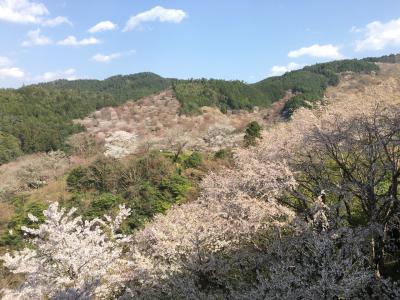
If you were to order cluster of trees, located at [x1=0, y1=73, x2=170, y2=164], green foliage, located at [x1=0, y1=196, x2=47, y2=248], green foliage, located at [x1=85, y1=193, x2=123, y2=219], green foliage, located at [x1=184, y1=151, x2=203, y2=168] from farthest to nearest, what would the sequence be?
1. cluster of trees, located at [x1=0, y1=73, x2=170, y2=164]
2. green foliage, located at [x1=184, y1=151, x2=203, y2=168]
3. green foliage, located at [x1=85, y1=193, x2=123, y2=219]
4. green foliage, located at [x1=0, y1=196, x2=47, y2=248]

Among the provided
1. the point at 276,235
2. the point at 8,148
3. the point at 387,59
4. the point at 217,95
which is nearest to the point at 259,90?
the point at 217,95

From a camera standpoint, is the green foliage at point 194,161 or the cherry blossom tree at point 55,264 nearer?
the cherry blossom tree at point 55,264

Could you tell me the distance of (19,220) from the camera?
1148 inches

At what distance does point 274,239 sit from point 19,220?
73.8ft

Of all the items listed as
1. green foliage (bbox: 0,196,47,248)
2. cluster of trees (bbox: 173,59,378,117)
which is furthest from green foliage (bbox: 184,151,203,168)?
cluster of trees (bbox: 173,59,378,117)

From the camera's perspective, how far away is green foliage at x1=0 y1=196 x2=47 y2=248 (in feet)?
85.4

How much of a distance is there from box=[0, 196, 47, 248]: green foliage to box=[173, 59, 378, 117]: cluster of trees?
50.9m

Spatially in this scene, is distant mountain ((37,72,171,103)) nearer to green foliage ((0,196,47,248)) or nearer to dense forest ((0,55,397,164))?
dense forest ((0,55,397,164))

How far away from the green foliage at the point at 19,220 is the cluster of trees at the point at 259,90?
50.9 metres

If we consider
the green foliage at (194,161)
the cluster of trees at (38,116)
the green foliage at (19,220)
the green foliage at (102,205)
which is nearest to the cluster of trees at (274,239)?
the green foliage at (19,220)

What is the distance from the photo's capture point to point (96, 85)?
16025cm

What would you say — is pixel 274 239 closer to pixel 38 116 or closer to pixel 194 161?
pixel 194 161

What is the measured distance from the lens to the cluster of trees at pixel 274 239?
376 inches

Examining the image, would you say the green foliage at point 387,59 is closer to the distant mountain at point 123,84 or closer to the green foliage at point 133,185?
the distant mountain at point 123,84
